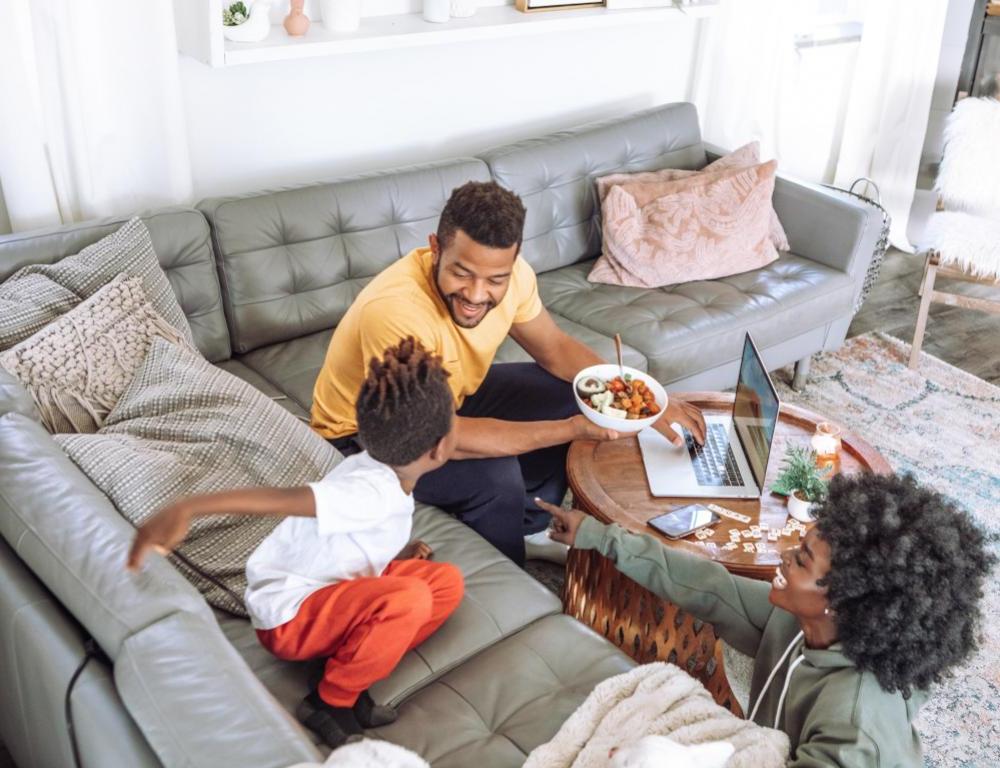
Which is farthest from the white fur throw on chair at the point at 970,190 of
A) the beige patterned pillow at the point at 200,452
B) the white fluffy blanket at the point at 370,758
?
the white fluffy blanket at the point at 370,758

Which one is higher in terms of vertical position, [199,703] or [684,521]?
[199,703]

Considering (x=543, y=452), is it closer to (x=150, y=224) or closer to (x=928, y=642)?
(x=150, y=224)

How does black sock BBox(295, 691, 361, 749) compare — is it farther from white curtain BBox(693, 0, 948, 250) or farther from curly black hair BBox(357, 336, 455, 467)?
white curtain BBox(693, 0, 948, 250)

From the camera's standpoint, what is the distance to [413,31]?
3.14m

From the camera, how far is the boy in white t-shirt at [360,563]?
5.75ft

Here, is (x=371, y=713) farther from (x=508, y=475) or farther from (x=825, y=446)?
(x=825, y=446)

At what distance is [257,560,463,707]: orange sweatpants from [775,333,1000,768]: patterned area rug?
1.33 meters

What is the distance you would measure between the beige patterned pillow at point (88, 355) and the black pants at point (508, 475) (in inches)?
20.3

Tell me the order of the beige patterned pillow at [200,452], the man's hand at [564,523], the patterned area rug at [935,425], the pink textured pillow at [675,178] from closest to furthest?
1. the beige patterned pillow at [200,452]
2. the man's hand at [564,523]
3. the patterned area rug at [935,425]
4. the pink textured pillow at [675,178]

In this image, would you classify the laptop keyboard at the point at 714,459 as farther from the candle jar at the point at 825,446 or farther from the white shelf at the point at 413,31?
the white shelf at the point at 413,31

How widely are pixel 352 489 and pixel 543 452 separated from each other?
1111 mm

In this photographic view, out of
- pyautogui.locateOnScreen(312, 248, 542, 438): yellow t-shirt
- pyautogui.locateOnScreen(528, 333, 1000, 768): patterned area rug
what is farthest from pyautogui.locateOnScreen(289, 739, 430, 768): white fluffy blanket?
pyautogui.locateOnScreen(528, 333, 1000, 768): patterned area rug

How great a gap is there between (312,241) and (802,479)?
148 centimetres

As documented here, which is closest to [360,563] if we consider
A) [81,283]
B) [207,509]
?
[207,509]
